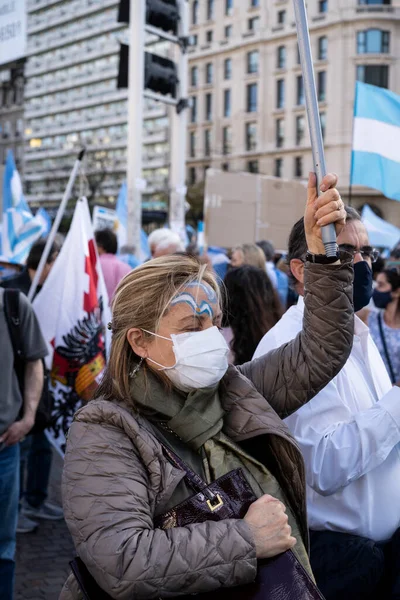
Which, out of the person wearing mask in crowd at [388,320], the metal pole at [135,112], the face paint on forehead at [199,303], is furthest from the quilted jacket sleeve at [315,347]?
the metal pole at [135,112]

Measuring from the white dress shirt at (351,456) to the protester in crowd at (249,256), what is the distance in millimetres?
3510

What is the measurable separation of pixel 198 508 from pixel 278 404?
0.57 meters

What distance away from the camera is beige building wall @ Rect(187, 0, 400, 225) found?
166ft

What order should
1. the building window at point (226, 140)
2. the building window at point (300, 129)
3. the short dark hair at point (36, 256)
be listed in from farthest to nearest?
1. the building window at point (226, 140)
2. the building window at point (300, 129)
3. the short dark hair at point (36, 256)

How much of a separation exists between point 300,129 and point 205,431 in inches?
2159

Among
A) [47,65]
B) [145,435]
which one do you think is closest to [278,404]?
[145,435]

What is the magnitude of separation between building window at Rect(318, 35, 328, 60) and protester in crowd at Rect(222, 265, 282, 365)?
172 feet

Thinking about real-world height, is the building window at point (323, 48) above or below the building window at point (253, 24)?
below

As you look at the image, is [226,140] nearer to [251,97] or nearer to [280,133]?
[251,97]

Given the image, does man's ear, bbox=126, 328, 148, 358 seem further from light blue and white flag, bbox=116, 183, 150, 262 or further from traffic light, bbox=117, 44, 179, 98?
light blue and white flag, bbox=116, 183, 150, 262

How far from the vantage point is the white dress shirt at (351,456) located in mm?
2098

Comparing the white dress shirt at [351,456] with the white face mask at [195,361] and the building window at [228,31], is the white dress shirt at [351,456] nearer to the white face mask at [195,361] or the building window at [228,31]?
the white face mask at [195,361]

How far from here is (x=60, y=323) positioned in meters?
4.74

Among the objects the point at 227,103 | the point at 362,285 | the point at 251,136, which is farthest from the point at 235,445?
the point at 227,103
